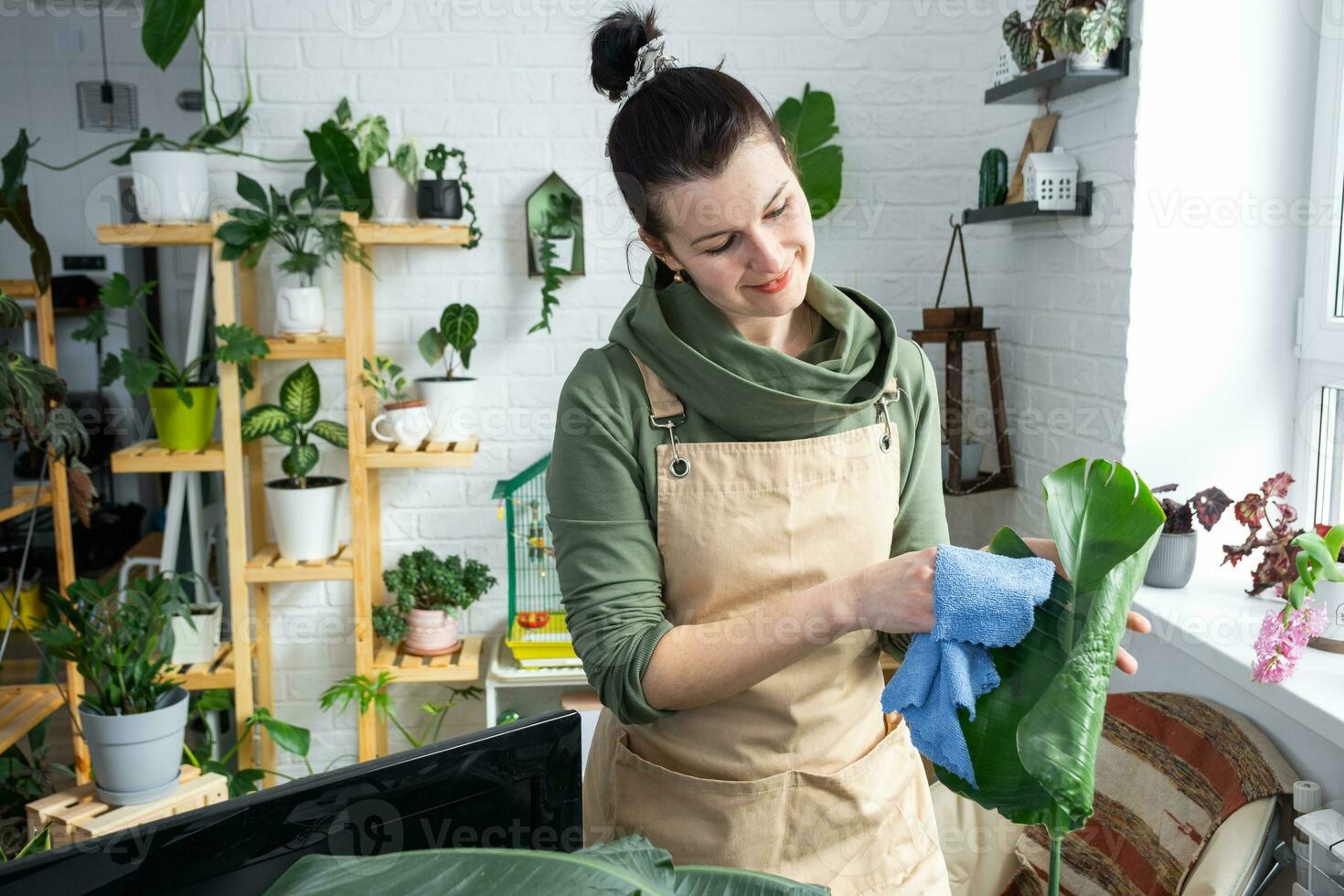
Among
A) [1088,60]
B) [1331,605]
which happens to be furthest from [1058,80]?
[1331,605]

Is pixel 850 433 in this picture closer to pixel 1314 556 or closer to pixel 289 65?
pixel 1314 556

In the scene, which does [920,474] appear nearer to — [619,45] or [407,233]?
[619,45]

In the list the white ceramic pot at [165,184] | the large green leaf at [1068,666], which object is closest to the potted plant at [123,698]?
the white ceramic pot at [165,184]

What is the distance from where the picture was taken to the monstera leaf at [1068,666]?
70 cm

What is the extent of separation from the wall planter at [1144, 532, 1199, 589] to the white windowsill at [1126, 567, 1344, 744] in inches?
0.8

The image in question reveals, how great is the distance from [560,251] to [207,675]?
1.32 m

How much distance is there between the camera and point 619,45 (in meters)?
1.27

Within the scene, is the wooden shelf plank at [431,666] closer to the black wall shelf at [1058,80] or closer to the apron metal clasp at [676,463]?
the apron metal clasp at [676,463]

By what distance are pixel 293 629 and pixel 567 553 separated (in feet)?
6.40

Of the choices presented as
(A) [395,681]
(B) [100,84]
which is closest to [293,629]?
(A) [395,681]

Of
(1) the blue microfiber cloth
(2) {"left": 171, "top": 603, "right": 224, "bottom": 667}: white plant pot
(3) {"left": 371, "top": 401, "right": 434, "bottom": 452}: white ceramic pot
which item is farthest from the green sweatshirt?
(2) {"left": 171, "top": 603, "right": 224, "bottom": 667}: white plant pot

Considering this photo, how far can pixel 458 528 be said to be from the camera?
115 inches

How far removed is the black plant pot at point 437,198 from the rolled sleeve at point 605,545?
1.49m

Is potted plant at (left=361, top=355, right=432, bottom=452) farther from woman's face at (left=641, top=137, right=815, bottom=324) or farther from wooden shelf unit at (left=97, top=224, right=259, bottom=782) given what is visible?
woman's face at (left=641, top=137, right=815, bottom=324)
